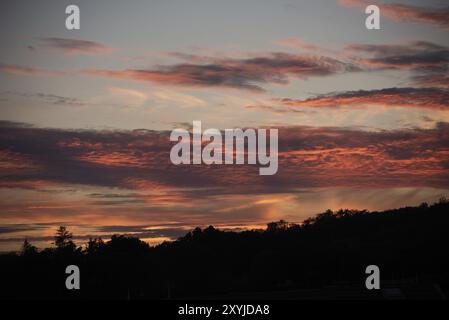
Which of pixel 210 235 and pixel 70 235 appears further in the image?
pixel 70 235

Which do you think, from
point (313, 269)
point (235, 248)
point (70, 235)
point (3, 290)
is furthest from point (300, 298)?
point (70, 235)

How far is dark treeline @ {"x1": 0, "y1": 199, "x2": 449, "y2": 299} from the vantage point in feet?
366

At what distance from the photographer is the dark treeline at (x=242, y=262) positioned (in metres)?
112

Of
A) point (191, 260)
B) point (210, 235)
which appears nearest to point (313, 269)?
point (191, 260)

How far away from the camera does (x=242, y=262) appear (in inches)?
5482
